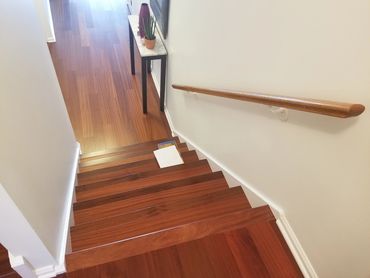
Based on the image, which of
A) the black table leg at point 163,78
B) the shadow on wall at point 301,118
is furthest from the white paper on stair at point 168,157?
the shadow on wall at point 301,118

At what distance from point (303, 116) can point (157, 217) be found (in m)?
1.06

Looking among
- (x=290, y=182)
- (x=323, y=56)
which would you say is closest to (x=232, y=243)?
(x=290, y=182)

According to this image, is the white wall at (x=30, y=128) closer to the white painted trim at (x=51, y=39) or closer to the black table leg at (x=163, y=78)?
the black table leg at (x=163, y=78)

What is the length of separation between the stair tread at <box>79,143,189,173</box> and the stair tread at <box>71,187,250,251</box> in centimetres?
94

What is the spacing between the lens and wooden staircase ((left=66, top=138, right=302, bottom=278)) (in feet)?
4.57

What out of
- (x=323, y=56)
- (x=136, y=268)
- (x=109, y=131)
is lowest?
(x=109, y=131)

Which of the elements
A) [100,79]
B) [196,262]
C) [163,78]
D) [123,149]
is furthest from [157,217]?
[100,79]

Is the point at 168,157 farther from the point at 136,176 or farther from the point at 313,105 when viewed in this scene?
the point at 313,105

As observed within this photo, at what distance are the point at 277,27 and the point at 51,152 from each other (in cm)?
134

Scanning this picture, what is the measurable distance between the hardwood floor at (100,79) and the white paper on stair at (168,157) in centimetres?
47

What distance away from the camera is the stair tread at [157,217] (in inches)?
66.2

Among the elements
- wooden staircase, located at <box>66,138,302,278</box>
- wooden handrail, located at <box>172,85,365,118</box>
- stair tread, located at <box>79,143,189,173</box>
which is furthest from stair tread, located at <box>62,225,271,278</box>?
stair tread, located at <box>79,143,189,173</box>

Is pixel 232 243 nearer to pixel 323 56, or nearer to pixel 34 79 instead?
pixel 323 56

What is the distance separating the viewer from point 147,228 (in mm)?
1722
